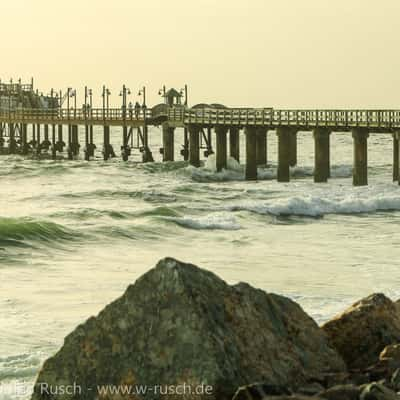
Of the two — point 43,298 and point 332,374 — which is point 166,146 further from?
point 332,374

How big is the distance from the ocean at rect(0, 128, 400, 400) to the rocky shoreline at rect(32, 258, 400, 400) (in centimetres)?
262

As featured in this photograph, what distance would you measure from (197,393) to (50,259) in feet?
57.7

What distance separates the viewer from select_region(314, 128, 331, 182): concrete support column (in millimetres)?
47531

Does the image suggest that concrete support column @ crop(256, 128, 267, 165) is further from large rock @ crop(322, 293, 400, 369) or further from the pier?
large rock @ crop(322, 293, 400, 369)

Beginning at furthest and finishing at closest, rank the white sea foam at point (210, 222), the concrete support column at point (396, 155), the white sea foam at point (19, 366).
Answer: the concrete support column at point (396, 155) < the white sea foam at point (210, 222) < the white sea foam at point (19, 366)

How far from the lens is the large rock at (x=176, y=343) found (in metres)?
8.34

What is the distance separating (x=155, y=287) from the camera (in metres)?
8.66

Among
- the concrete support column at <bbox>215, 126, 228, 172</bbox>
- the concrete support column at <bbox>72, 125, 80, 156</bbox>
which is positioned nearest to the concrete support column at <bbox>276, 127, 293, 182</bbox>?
→ the concrete support column at <bbox>215, 126, 228, 172</bbox>

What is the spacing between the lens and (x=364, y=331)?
33.5 ft

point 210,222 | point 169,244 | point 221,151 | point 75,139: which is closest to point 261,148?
point 221,151

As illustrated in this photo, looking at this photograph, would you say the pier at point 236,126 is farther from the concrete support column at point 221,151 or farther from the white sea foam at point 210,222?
the white sea foam at point 210,222

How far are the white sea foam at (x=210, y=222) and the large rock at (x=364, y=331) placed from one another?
2166 centimetres

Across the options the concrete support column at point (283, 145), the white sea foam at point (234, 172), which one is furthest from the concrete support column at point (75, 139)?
the concrete support column at point (283, 145)

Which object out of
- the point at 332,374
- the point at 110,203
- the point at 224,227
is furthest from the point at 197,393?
the point at 110,203
